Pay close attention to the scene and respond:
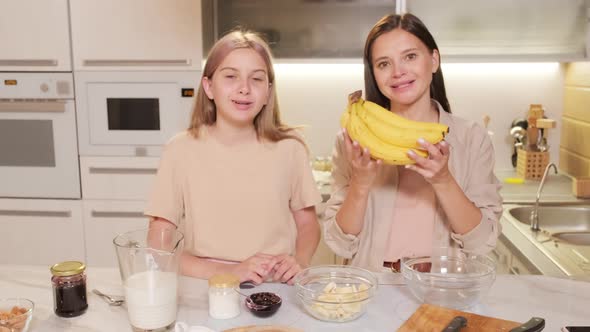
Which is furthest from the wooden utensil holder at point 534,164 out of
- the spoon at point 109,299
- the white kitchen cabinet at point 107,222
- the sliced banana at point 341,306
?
the spoon at point 109,299

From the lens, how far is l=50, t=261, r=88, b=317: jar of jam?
3.70 ft

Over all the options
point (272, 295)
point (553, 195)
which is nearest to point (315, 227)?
point (272, 295)

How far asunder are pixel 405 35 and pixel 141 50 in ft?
5.33

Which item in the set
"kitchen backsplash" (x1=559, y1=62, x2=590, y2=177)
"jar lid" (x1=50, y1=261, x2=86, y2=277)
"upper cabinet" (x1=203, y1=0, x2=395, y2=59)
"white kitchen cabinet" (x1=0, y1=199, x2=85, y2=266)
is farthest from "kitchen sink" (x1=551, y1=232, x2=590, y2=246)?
"white kitchen cabinet" (x1=0, y1=199, x2=85, y2=266)

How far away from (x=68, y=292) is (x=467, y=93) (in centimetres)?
236

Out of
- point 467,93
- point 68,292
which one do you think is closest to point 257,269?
point 68,292

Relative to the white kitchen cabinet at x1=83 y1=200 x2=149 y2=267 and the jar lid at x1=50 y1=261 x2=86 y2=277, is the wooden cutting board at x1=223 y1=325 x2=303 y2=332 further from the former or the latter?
the white kitchen cabinet at x1=83 y1=200 x2=149 y2=267

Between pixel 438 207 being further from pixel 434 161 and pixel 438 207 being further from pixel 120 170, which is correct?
pixel 120 170

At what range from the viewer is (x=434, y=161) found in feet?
4.07

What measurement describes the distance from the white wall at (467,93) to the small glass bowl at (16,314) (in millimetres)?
2046

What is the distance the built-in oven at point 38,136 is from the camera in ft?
8.86

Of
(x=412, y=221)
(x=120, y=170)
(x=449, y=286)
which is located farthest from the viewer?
(x=120, y=170)

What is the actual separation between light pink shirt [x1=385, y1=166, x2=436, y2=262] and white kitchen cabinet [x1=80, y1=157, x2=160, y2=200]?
1.53 meters

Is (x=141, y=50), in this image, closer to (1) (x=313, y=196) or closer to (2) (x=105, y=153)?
(2) (x=105, y=153)
